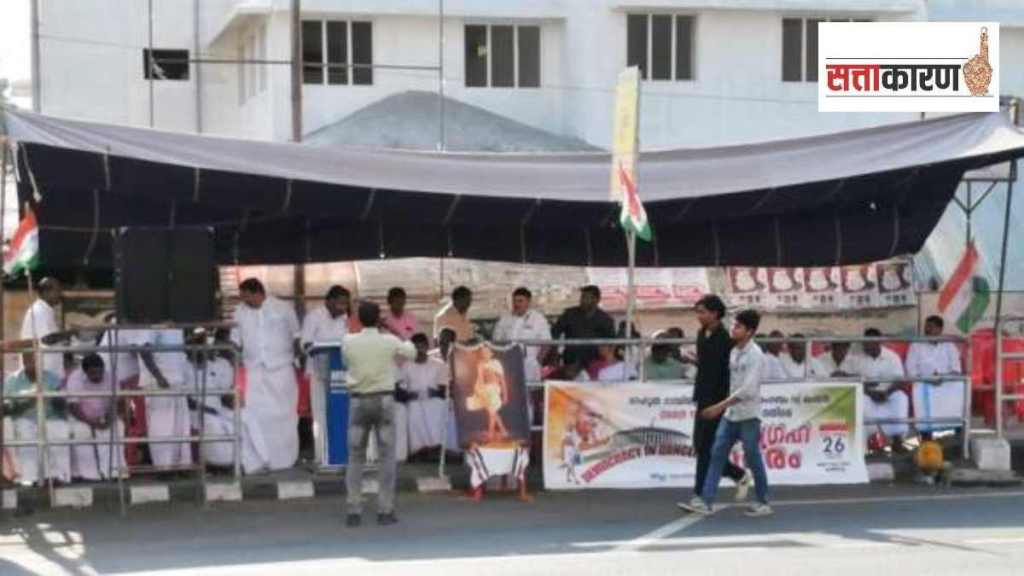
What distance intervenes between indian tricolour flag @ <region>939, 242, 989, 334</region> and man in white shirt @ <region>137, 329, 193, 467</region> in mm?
8273

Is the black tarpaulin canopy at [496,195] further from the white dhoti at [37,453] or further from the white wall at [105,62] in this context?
the white wall at [105,62]

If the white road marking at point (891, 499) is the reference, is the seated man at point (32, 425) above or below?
above

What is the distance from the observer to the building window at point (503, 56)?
34.4 metres

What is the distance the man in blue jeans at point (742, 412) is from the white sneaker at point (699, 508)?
124mm

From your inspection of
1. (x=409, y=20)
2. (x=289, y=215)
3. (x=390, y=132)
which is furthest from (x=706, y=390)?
(x=409, y=20)

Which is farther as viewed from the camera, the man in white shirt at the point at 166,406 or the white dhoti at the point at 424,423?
the white dhoti at the point at 424,423

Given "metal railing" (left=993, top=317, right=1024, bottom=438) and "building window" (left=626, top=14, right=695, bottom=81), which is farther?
"building window" (left=626, top=14, right=695, bottom=81)

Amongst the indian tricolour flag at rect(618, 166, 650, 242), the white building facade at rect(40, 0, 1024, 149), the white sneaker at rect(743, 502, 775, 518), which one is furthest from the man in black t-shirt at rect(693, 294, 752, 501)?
the white building facade at rect(40, 0, 1024, 149)

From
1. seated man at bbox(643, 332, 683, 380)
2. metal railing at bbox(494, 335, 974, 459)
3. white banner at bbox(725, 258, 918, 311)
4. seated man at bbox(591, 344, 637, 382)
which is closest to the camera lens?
Answer: metal railing at bbox(494, 335, 974, 459)

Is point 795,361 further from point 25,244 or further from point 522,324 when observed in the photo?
point 25,244

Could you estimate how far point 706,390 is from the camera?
525 inches

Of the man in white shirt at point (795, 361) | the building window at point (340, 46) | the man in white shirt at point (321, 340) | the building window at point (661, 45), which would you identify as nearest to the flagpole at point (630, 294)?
the man in white shirt at point (795, 361)

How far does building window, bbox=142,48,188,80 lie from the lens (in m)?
36.4

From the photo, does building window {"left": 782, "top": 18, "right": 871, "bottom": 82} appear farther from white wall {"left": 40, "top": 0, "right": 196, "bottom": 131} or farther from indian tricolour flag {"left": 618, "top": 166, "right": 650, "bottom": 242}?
indian tricolour flag {"left": 618, "top": 166, "right": 650, "bottom": 242}
